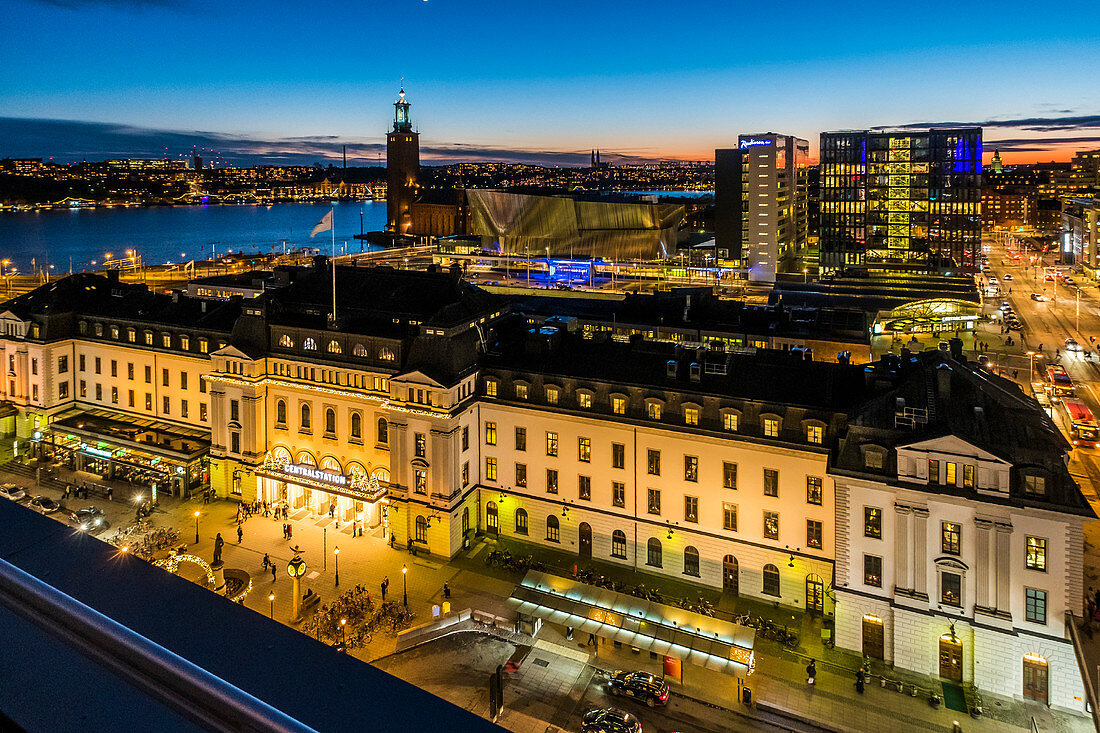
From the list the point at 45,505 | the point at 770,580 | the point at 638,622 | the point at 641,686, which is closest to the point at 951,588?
the point at 770,580

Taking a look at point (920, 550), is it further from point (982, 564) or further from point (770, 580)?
point (770, 580)

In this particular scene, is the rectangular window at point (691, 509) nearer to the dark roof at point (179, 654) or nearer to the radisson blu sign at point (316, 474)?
the radisson blu sign at point (316, 474)

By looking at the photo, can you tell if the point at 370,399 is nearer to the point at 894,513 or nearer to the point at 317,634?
the point at 317,634

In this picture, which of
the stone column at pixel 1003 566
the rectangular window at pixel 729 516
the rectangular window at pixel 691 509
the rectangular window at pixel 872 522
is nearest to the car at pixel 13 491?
the rectangular window at pixel 691 509

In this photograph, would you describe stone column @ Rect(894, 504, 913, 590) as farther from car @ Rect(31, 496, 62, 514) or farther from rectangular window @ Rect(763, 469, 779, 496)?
car @ Rect(31, 496, 62, 514)

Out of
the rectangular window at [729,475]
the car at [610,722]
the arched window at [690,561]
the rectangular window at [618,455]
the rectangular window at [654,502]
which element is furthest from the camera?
the rectangular window at [618,455]
